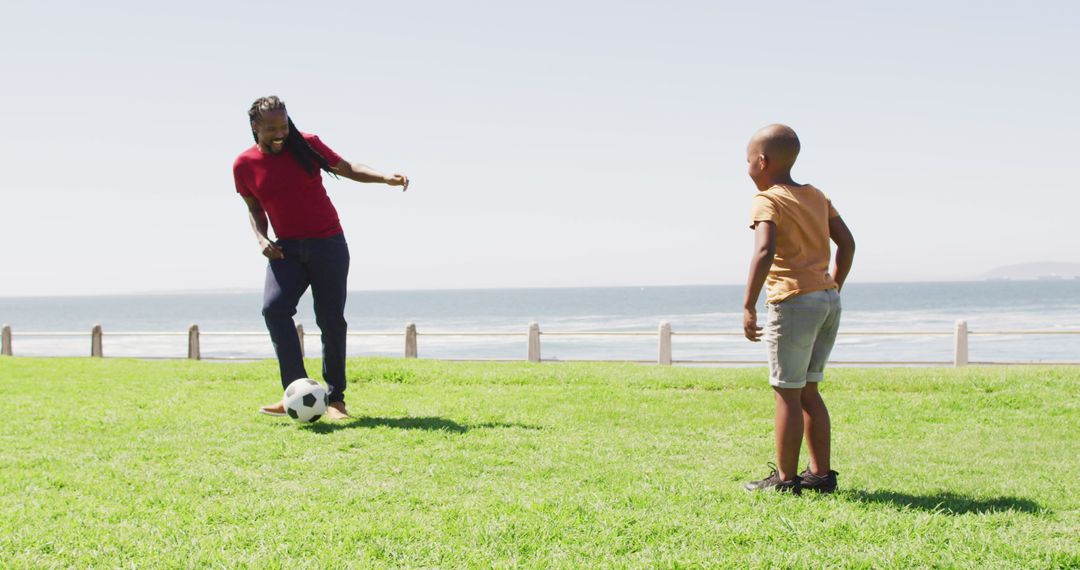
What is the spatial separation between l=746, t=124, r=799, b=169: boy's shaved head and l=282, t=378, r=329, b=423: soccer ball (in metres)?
3.63

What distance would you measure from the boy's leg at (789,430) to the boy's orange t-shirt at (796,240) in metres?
0.47

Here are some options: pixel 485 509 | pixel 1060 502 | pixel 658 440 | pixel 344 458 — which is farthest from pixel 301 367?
pixel 1060 502

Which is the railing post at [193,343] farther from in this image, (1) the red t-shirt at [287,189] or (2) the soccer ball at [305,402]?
(2) the soccer ball at [305,402]

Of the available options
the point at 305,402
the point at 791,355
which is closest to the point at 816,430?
the point at 791,355

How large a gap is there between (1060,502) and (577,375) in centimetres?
696

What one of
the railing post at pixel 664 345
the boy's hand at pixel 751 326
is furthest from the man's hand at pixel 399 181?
the railing post at pixel 664 345

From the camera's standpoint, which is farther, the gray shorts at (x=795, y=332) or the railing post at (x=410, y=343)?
the railing post at (x=410, y=343)

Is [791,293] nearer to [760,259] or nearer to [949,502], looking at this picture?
[760,259]

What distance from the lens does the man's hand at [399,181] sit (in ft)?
21.5

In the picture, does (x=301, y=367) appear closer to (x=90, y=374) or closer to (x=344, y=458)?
(x=344, y=458)

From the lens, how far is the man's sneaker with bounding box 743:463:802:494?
4320 millimetres

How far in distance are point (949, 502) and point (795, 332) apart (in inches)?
40.2

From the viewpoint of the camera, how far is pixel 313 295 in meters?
6.86

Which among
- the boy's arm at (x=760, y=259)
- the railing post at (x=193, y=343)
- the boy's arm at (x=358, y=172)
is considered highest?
the boy's arm at (x=358, y=172)
